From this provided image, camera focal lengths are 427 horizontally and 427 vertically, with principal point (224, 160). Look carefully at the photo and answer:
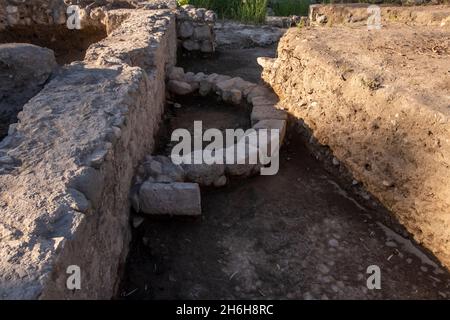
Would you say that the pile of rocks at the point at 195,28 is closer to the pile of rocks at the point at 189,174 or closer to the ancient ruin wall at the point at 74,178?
the pile of rocks at the point at 189,174

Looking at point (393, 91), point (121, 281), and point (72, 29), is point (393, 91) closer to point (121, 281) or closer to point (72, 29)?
point (121, 281)

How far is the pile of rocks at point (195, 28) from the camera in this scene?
20.6 ft

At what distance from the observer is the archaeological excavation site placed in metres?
2.09

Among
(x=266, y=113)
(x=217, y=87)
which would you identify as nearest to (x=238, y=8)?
(x=217, y=87)

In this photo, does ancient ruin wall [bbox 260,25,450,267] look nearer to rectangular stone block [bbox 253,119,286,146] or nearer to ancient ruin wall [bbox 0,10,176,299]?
rectangular stone block [bbox 253,119,286,146]

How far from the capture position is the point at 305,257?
277 centimetres

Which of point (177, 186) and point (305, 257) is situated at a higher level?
point (177, 186)

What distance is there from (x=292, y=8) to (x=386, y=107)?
660 cm

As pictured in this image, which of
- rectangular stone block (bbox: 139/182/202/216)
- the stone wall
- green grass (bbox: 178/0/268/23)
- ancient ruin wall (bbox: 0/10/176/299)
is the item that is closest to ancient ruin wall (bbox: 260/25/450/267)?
the stone wall

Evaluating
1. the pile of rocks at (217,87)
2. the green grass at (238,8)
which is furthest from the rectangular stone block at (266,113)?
the green grass at (238,8)

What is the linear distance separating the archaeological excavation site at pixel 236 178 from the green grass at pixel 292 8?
4.55 meters
